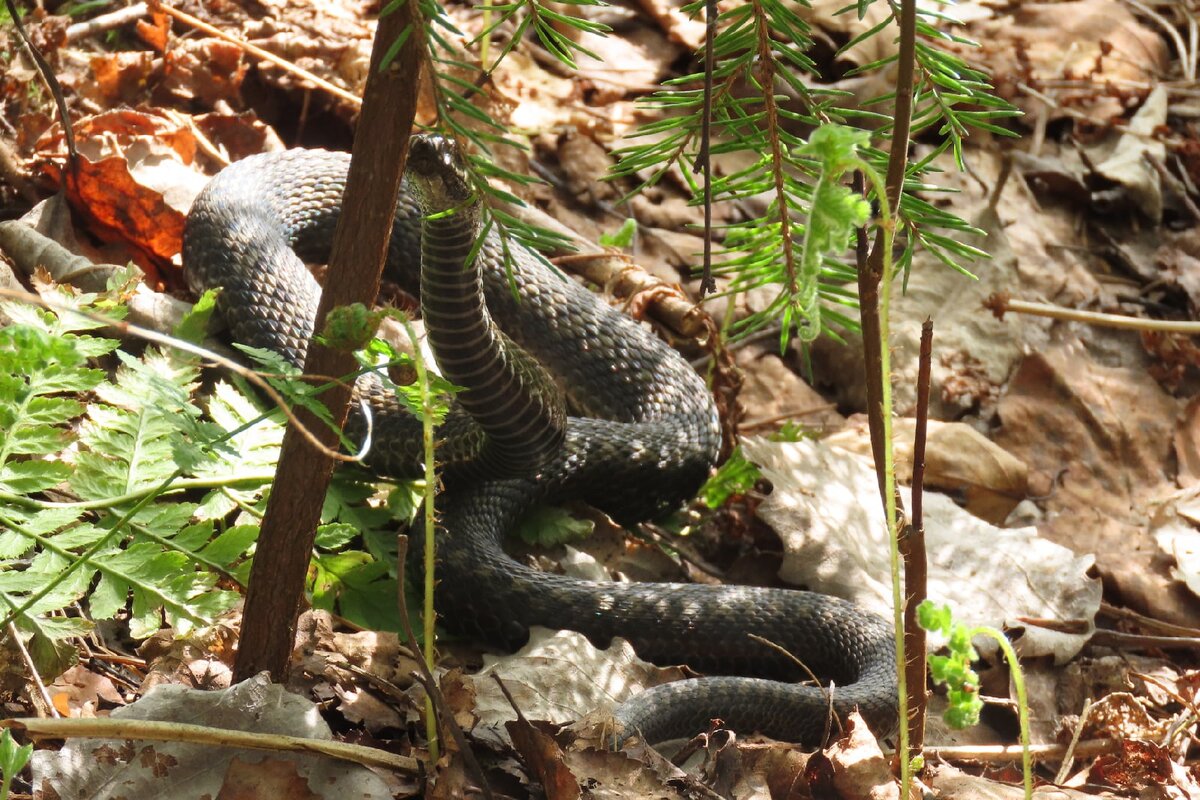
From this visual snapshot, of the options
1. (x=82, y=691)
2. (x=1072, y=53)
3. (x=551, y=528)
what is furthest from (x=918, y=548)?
(x=1072, y=53)

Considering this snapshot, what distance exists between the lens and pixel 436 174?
2.88 m

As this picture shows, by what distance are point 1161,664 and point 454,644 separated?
2.88 m

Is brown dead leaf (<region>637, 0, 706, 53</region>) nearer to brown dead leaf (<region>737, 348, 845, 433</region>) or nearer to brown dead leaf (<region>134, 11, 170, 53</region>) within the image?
brown dead leaf (<region>737, 348, 845, 433</region>)

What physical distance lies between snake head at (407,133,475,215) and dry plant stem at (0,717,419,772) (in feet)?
4.24

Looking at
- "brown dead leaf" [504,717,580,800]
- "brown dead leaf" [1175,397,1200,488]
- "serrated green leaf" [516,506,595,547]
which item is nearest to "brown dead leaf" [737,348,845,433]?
"serrated green leaf" [516,506,595,547]

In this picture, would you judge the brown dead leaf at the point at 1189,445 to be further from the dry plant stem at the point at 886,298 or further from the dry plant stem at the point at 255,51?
the dry plant stem at the point at 255,51

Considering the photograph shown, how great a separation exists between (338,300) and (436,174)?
0.63 m

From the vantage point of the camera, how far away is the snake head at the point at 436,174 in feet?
9.40

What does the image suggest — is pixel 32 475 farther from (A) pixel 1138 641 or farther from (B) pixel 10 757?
(A) pixel 1138 641

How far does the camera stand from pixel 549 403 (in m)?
4.04

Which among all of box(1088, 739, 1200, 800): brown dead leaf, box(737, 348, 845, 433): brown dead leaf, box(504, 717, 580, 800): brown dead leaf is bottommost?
box(1088, 739, 1200, 800): brown dead leaf

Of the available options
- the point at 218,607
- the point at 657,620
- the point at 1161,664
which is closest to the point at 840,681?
the point at 657,620

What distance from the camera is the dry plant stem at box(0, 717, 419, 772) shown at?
230cm

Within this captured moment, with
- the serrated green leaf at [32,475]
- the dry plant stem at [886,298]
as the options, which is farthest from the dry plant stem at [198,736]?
the dry plant stem at [886,298]
